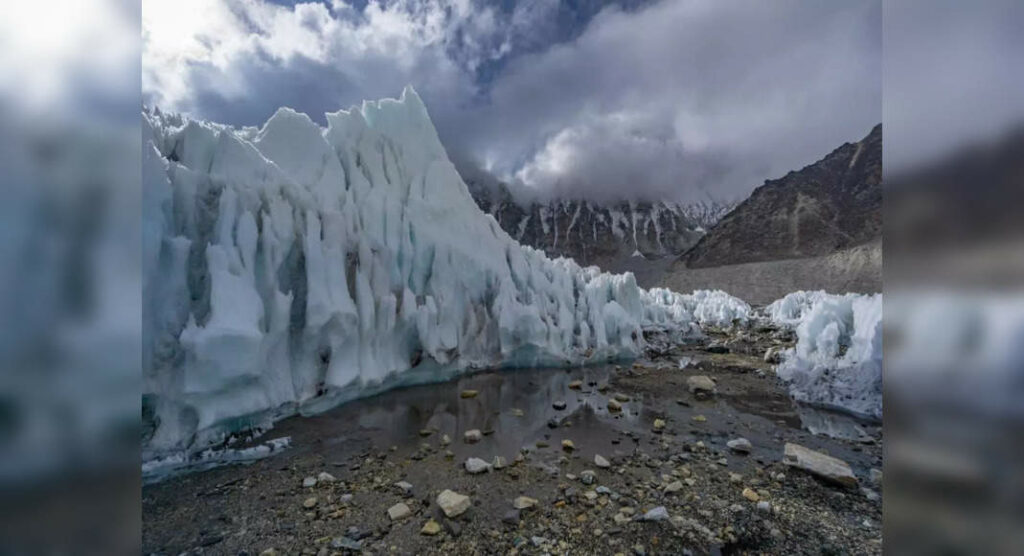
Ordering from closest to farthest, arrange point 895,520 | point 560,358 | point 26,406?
point 26,406 → point 895,520 → point 560,358

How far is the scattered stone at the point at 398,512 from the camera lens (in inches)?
112

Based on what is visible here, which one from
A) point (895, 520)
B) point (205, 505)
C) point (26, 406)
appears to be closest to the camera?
point (26, 406)

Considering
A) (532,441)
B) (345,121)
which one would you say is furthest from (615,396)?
(345,121)

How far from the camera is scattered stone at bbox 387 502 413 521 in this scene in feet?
9.33

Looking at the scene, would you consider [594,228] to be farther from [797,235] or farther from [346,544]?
[346,544]

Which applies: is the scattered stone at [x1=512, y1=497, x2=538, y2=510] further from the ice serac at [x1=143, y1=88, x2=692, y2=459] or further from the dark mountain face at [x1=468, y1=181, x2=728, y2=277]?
the dark mountain face at [x1=468, y1=181, x2=728, y2=277]

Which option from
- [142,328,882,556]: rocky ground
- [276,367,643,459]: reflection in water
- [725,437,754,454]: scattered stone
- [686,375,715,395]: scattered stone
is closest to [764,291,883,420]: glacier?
[142,328,882,556]: rocky ground

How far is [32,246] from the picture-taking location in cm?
66

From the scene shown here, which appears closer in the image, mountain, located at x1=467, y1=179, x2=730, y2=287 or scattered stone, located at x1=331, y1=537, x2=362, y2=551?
scattered stone, located at x1=331, y1=537, x2=362, y2=551

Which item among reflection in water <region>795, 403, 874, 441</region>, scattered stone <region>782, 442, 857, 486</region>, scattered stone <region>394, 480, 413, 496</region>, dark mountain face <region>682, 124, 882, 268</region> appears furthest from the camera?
dark mountain face <region>682, 124, 882, 268</region>

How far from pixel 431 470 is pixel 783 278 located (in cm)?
4733

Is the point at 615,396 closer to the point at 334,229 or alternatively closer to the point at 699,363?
the point at 699,363

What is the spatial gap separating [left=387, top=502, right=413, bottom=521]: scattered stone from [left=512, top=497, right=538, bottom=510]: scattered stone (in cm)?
85

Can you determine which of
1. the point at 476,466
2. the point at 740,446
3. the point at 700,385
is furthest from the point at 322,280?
the point at 700,385
